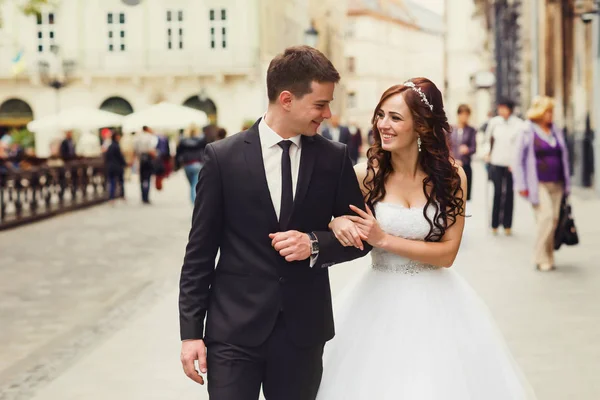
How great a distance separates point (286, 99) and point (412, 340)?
1.15m

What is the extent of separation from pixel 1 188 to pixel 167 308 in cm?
1036

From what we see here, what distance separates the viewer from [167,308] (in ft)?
33.0

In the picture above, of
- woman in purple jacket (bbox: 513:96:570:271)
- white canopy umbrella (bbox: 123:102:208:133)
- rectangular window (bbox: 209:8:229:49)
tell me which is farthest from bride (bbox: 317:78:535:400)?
rectangular window (bbox: 209:8:229:49)

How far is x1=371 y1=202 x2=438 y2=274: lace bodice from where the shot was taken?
14.1 ft

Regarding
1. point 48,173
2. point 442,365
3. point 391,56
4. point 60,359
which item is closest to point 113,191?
point 48,173

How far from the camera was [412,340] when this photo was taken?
13.8 ft

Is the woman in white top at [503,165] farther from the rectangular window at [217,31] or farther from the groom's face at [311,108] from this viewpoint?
the rectangular window at [217,31]

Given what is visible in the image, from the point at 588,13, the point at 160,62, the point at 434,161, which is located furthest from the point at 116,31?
the point at 434,161

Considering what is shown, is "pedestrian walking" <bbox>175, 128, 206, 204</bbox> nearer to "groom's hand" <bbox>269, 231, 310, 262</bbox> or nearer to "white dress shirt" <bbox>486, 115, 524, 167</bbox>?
"white dress shirt" <bbox>486, 115, 524, 167</bbox>

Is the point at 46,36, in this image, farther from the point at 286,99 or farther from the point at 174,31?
the point at 286,99

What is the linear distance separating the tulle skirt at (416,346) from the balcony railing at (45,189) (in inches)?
605

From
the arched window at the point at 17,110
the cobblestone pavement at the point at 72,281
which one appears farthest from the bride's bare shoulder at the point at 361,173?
the arched window at the point at 17,110

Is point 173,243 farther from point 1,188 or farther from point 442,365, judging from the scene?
point 442,365

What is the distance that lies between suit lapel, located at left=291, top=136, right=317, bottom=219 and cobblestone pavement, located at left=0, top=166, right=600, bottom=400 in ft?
11.0
